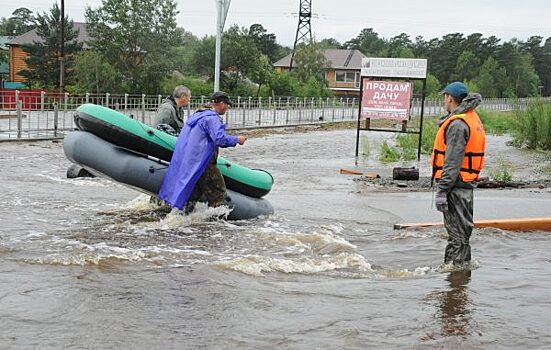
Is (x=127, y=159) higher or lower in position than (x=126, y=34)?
lower

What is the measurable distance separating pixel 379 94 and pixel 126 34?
37.8 metres

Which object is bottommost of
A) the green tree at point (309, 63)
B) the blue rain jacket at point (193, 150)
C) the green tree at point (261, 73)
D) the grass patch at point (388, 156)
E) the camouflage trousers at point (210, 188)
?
the grass patch at point (388, 156)

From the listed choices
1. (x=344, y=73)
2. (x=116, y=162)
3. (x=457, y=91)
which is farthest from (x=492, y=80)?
(x=457, y=91)

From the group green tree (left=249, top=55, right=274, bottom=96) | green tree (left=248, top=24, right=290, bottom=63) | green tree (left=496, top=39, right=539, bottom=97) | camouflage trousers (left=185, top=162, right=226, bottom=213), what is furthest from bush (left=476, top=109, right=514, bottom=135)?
green tree (left=496, top=39, right=539, bottom=97)

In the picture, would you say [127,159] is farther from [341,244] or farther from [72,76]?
[72,76]

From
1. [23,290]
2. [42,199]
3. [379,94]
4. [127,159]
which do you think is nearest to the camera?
[23,290]

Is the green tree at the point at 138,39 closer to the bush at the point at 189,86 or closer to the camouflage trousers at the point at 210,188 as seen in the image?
the bush at the point at 189,86

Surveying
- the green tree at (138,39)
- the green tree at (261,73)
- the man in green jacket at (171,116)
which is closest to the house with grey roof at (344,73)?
the green tree at (261,73)

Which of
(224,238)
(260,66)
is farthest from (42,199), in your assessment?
(260,66)

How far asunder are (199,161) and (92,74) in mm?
40312

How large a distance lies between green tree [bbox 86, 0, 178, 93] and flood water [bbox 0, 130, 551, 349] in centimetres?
4186

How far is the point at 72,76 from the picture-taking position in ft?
163

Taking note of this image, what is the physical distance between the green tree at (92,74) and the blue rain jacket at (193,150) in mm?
38640

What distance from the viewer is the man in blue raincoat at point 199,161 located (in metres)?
8.36
